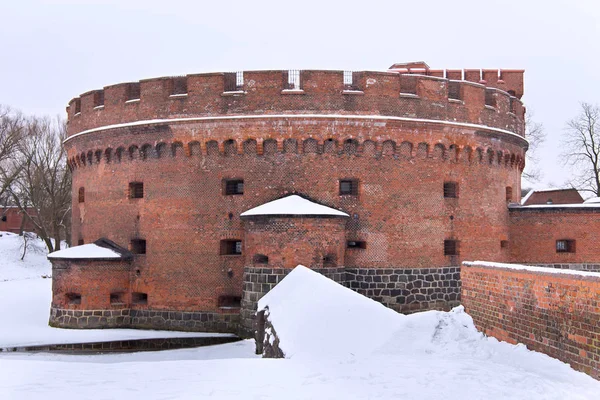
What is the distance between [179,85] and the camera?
51.3 feet

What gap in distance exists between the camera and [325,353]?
8148mm

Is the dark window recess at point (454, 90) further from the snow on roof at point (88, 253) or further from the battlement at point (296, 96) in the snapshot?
the snow on roof at point (88, 253)

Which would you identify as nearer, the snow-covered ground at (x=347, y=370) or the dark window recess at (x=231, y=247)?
the snow-covered ground at (x=347, y=370)

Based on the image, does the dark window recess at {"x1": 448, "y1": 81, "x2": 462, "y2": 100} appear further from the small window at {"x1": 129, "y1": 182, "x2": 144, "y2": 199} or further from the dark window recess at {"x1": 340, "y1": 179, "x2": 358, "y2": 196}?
the small window at {"x1": 129, "y1": 182, "x2": 144, "y2": 199}

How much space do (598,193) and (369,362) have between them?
1103 inches

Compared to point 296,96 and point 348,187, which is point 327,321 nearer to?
point 348,187

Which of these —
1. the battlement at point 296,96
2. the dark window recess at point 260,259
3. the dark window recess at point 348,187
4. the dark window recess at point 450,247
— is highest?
the battlement at point 296,96

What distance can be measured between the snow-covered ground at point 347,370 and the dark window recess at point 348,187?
505 centimetres

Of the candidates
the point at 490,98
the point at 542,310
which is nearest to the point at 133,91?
the point at 490,98

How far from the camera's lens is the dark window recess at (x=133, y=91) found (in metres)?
16.2

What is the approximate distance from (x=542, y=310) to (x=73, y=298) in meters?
11.7

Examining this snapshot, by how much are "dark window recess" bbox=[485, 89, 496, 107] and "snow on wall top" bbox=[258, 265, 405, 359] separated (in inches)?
347

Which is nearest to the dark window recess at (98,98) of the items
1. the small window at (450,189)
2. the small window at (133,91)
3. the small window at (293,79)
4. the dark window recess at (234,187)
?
the small window at (133,91)

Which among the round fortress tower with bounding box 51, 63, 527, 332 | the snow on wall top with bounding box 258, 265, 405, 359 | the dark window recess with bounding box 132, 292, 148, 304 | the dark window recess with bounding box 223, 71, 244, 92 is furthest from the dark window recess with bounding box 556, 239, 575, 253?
the dark window recess with bounding box 132, 292, 148, 304
